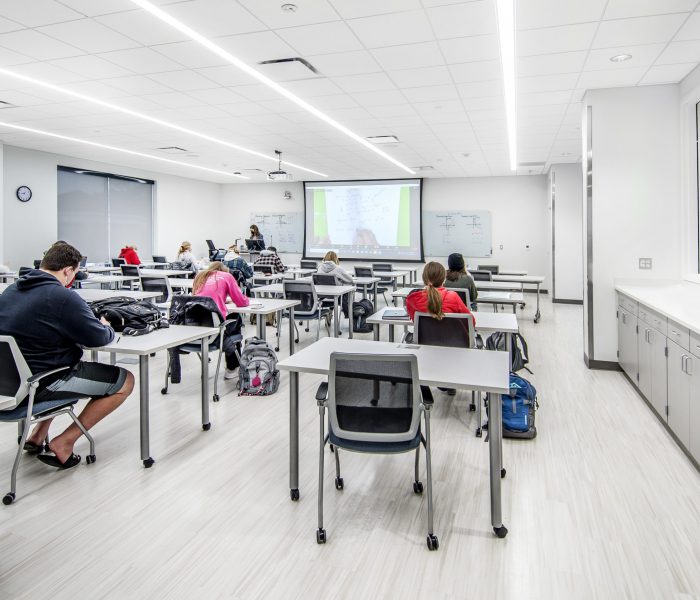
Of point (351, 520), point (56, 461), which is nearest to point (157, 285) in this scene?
point (56, 461)

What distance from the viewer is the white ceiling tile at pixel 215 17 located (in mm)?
3480

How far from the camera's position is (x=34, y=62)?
4.68 metres

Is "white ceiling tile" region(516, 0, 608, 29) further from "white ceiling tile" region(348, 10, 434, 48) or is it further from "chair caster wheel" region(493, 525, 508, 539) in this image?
"chair caster wheel" region(493, 525, 508, 539)

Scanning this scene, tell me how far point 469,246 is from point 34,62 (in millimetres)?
10437

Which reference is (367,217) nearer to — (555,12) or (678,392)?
(555,12)

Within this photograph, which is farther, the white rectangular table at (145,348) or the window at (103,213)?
the window at (103,213)

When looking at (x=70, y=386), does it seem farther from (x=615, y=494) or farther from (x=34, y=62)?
(x=34, y=62)

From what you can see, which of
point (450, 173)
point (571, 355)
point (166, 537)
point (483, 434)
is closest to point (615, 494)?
point (483, 434)

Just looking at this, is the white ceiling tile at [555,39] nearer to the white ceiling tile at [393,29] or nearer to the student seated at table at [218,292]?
the white ceiling tile at [393,29]

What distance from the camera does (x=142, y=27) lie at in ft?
12.6

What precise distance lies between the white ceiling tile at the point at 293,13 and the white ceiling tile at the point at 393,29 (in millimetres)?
244

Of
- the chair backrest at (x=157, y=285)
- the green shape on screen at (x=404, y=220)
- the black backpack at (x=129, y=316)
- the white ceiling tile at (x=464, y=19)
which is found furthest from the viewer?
the green shape on screen at (x=404, y=220)

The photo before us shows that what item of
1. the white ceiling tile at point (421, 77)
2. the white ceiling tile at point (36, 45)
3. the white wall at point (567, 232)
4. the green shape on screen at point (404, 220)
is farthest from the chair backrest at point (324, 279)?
the green shape on screen at point (404, 220)

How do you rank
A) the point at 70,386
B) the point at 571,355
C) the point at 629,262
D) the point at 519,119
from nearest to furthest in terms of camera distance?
the point at 70,386 < the point at 629,262 < the point at 571,355 < the point at 519,119
